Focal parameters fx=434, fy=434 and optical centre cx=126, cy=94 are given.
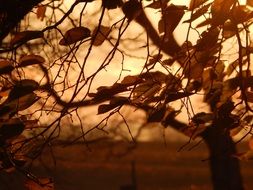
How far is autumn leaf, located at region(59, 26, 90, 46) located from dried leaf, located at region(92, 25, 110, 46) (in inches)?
4.4

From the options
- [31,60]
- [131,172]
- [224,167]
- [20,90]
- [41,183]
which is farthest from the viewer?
[131,172]

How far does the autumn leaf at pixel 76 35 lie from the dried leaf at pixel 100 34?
4.4 inches

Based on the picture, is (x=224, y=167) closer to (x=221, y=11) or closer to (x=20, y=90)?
(x=221, y=11)

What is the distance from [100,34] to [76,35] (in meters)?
0.17

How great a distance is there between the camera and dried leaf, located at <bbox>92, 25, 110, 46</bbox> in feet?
5.15

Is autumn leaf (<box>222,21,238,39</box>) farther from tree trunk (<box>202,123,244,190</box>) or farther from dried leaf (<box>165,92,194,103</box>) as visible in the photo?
tree trunk (<box>202,123,244,190</box>)

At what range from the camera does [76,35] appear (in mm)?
1452

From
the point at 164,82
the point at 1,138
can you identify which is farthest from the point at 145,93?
the point at 1,138

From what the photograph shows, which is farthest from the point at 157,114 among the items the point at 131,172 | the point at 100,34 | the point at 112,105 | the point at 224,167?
the point at 131,172

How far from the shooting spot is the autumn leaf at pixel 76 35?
57.0 inches

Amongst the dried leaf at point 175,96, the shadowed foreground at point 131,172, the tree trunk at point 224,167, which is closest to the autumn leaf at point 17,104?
the dried leaf at point 175,96

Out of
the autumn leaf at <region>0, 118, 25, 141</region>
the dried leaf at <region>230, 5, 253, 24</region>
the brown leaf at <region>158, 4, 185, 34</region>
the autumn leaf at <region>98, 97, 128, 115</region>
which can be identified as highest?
the dried leaf at <region>230, 5, 253, 24</region>

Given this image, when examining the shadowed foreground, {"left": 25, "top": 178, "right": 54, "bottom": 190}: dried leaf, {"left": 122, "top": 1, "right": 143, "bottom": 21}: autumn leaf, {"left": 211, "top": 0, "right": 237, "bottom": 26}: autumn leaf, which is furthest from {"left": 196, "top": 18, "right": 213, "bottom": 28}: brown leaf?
the shadowed foreground

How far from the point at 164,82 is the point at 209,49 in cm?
22
